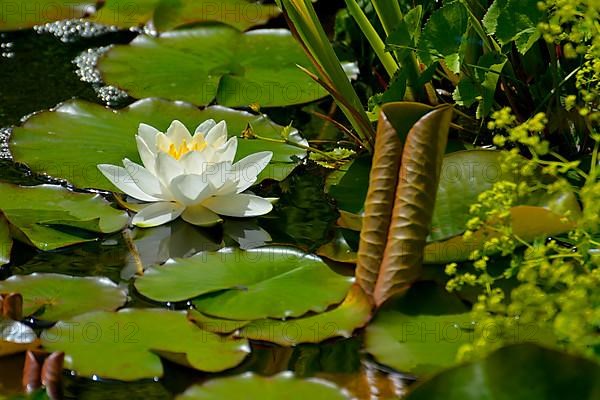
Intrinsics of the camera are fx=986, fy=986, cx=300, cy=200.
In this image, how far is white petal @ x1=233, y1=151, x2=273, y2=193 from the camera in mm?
1706

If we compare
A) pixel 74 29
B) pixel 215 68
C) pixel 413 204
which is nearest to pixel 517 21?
pixel 413 204

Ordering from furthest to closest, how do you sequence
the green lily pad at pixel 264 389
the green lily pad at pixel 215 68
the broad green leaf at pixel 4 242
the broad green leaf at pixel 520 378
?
1. the green lily pad at pixel 215 68
2. the broad green leaf at pixel 4 242
3. the green lily pad at pixel 264 389
4. the broad green leaf at pixel 520 378

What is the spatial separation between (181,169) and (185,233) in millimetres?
113

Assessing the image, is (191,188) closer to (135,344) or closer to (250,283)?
(250,283)

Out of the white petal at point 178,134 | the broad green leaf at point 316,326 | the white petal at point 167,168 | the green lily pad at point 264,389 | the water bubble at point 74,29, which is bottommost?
the green lily pad at point 264,389

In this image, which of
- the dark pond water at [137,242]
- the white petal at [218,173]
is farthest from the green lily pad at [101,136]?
the white petal at [218,173]

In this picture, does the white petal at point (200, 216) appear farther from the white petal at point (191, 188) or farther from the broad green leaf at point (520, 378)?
the broad green leaf at point (520, 378)

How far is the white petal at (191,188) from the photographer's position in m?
1.62

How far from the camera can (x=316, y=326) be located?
4.51 feet

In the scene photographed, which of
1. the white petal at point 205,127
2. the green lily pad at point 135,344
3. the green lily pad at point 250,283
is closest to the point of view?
the green lily pad at point 135,344

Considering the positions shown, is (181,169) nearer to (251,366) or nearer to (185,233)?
(185,233)

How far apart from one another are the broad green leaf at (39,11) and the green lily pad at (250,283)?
1.29 metres

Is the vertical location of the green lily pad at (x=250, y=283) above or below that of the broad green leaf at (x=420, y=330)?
above

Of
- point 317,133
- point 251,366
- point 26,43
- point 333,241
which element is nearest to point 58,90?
point 26,43
